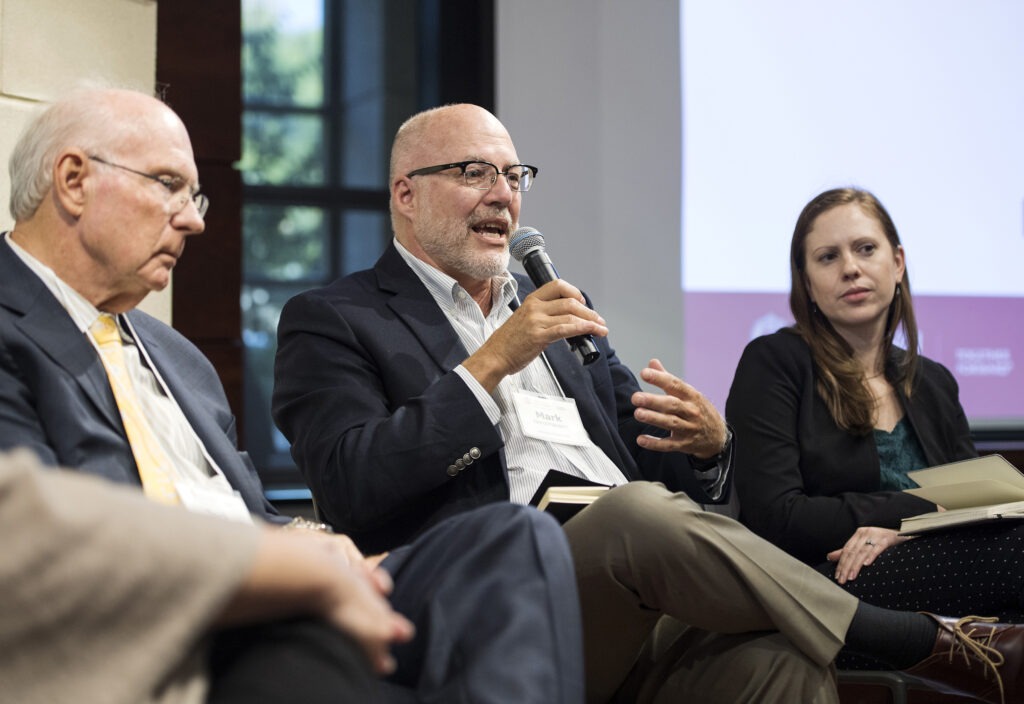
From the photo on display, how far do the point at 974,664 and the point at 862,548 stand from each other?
501 millimetres

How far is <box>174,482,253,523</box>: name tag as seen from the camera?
1.66m

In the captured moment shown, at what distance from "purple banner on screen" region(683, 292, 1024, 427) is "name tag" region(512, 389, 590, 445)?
2.08 metres

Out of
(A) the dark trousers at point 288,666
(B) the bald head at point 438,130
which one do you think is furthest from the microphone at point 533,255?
(A) the dark trousers at point 288,666

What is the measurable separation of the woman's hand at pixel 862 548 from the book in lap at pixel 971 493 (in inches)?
1.5

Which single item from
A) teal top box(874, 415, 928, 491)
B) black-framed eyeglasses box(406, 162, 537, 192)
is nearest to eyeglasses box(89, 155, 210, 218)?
black-framed eyeglasses box(406, 162, 537, 192)

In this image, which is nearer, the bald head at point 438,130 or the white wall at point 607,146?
the bald head at point 438,130

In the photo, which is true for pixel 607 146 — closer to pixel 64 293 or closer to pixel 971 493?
pixel 971 493

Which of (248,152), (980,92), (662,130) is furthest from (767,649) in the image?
(248,152)

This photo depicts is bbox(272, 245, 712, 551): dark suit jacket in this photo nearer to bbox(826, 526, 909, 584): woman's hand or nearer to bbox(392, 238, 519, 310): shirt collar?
bbox(392, 238, 519, 310): shirt collar

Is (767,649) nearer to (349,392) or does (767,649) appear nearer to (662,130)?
(349,392)

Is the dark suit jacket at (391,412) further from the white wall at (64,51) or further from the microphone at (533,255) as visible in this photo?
the white wall at (64,51)

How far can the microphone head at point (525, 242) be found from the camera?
2.52 m

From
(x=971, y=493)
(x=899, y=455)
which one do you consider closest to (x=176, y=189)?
(x=971, y=493)

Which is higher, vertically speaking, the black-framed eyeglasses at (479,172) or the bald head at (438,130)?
the bald head at (438,130)
